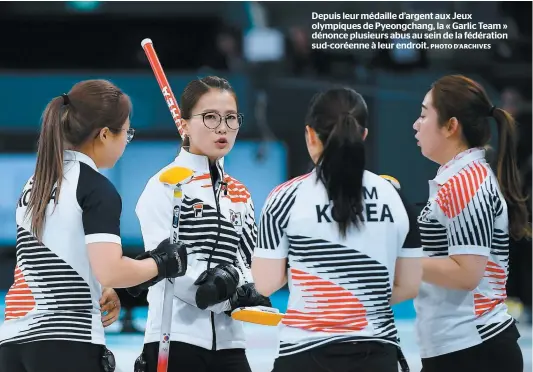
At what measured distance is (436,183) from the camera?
11.1 feet

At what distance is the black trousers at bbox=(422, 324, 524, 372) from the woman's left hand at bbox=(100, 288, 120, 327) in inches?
43.6

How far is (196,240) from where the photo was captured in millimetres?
3227

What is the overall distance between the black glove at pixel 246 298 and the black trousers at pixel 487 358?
2.10 ft

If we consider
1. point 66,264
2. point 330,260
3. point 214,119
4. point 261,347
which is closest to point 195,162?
point 214,119

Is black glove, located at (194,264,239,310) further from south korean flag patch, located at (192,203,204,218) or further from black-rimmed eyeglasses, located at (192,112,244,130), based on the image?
black-rimmed eyeglasses, located at (192,112,244,130)

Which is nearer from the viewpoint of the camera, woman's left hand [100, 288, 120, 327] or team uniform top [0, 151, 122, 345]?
team uniform top [0, 151, 122, 345]

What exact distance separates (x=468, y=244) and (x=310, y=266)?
2.45 feet

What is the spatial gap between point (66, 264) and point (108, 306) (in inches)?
11.6

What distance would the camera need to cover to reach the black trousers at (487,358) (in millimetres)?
3244

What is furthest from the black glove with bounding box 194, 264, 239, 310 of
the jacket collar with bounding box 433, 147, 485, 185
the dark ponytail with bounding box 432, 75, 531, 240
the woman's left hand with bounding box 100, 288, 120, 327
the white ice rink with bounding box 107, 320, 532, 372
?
the white ice rink with bounding box 107, 320, 532, 372

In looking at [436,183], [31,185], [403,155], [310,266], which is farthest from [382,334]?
[403,155]

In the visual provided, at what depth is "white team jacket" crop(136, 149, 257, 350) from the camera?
125 inches

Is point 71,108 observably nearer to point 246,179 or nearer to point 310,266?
point 310,266

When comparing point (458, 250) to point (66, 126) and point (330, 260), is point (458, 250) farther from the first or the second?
point (66, 126)
